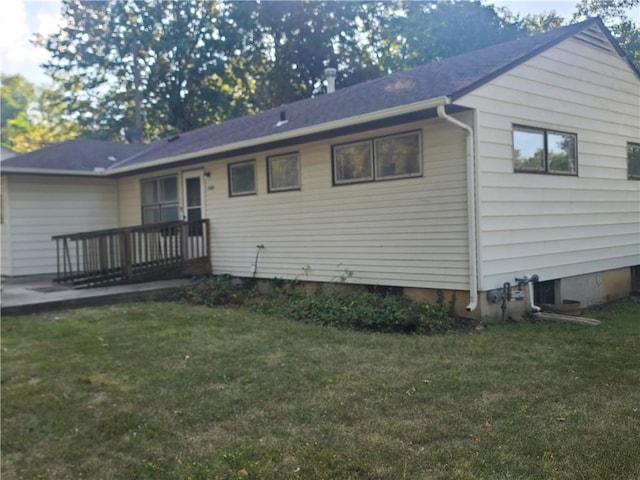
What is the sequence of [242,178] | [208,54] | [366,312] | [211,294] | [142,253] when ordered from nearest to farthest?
[366,312] → [211,294] → [242,178] → [142,253] → [208,54]

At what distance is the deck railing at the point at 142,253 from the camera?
9.95m

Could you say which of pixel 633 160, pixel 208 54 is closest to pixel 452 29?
pixel 208 54

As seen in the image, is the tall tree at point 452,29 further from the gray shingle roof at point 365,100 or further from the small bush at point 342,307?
the small bush at point 342,307

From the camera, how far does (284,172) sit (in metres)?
9.31

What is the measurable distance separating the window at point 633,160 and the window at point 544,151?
1.84m

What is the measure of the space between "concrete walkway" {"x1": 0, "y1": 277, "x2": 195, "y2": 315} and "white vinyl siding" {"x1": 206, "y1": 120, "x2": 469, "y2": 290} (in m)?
1.60

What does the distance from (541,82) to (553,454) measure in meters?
6.19

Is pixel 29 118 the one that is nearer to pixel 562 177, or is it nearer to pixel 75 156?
pixel 75 156

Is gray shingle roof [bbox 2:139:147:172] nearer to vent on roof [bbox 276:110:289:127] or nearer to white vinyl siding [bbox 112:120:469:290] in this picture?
white vinyl siding [bbox 112:120:469:290]

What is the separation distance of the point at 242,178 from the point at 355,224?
304 cm

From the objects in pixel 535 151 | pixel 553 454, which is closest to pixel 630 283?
Result: pixel 535 151

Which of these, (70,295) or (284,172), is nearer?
(70,295)

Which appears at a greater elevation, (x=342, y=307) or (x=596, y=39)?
(x=596, y=39)

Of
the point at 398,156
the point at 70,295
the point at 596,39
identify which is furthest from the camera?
the point at 70,295
